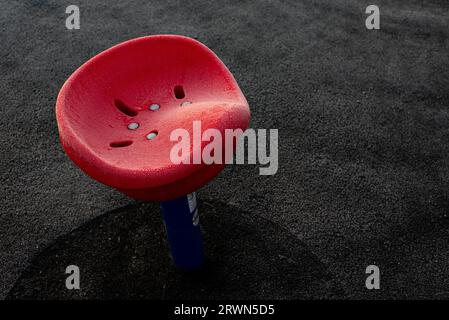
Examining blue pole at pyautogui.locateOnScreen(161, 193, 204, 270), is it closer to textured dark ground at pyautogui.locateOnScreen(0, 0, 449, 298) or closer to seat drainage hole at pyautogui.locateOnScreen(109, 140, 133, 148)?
textured dark ground at pyautogui.locateOnScreen(0, 0, 449, 298)

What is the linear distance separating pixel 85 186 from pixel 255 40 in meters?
1.29

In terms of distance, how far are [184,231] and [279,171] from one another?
648mm

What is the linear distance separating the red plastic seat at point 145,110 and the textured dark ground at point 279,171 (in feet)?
1.66

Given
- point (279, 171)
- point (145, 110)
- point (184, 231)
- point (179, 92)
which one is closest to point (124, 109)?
point (145, 110)

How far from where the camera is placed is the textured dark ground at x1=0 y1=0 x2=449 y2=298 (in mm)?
1835

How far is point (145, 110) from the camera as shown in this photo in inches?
65.4

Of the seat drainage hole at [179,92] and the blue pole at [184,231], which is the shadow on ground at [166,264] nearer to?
the blue pole at [184,231]

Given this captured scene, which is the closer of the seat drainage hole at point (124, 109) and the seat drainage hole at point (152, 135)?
the seat drainage hole at point (152, 135)

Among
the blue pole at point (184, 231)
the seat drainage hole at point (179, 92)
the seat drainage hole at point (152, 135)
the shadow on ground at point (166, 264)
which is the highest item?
the seat drainage hole at point (179, 92)

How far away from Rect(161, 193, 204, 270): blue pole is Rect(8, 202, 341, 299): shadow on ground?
57 mm

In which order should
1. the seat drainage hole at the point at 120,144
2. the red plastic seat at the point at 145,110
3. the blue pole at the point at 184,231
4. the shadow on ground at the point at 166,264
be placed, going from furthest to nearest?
the shadow on ground at the point at 166,264, the blue pole at the point at 184,231, the seat drainage hole at the point at 120,144, the red plastic seat at the point at 145,110

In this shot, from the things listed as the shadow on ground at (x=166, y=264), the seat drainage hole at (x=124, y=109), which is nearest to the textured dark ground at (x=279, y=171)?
the shadow on ground at (x=166, y=264)

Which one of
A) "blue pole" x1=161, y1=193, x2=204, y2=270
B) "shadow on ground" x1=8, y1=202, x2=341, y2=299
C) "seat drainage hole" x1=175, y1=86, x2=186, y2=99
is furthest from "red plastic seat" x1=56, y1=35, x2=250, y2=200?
"shadow on ground" x1=8, y1=202, x2=341, y2=299

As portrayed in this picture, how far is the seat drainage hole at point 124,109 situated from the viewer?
5.46 ft
